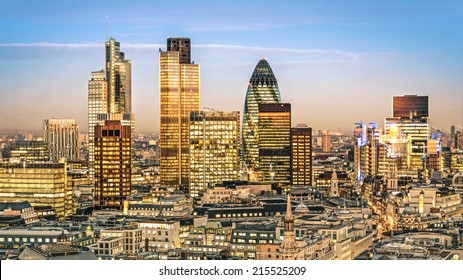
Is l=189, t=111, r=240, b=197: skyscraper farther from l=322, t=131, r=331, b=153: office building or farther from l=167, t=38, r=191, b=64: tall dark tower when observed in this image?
l=167, t=38, r=191, b=64: tall dark tower

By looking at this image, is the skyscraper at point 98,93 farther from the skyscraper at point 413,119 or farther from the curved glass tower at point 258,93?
the skyscraper at point 413,119

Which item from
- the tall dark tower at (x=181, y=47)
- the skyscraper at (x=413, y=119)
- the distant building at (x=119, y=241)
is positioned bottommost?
the distant building at (x=119, y=241)

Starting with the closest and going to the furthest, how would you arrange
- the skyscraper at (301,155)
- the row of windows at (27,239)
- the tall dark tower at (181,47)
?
1. the row of windows at (27,239)
2. the skyscraper at (301,155)
3. the tall dark tower at (181,47)

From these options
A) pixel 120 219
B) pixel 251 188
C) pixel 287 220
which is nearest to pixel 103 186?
pixel 251 188

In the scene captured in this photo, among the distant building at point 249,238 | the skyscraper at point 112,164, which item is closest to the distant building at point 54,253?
the distant building at point 249,238

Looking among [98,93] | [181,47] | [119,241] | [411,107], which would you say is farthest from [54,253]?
[98,93]

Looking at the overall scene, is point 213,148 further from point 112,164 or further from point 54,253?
point 54,253
